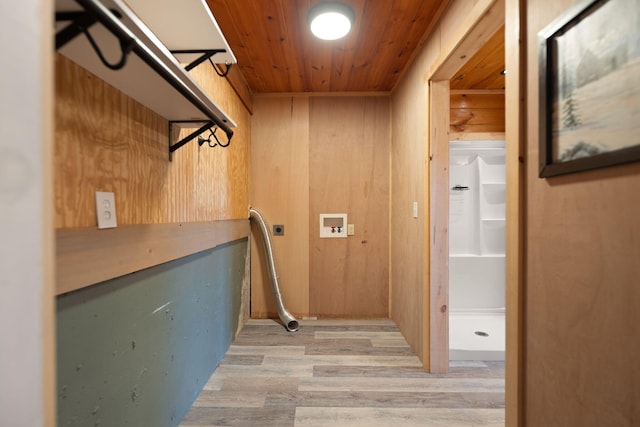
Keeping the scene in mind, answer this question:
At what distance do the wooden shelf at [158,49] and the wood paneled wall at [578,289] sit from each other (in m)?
1.16

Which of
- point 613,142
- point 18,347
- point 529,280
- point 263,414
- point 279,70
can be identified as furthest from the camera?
point 279,70

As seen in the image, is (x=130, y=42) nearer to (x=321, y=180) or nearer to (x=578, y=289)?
(x=578, y=289)

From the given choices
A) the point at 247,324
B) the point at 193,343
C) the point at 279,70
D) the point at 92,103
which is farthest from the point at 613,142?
the point at 247,324

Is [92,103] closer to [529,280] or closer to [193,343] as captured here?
[193,343]

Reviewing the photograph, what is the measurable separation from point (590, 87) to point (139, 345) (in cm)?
171

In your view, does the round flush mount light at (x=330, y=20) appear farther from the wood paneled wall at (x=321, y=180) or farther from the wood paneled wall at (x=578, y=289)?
the wood paneled wall at (x=321, y=180)

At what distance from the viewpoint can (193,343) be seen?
168 centimetres

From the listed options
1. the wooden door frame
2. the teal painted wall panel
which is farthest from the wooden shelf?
the wooden door frame

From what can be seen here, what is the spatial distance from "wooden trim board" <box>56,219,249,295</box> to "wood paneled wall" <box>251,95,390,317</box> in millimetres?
1487

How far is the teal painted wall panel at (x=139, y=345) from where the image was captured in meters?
0.85

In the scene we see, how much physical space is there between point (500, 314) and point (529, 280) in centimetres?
253

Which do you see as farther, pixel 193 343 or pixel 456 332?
pixel 456 332

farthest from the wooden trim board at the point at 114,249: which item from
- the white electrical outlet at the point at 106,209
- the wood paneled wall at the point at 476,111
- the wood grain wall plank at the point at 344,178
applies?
the wood paneled wall at the point at 476,111

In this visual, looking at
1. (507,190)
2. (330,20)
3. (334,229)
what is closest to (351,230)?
(334,229)
